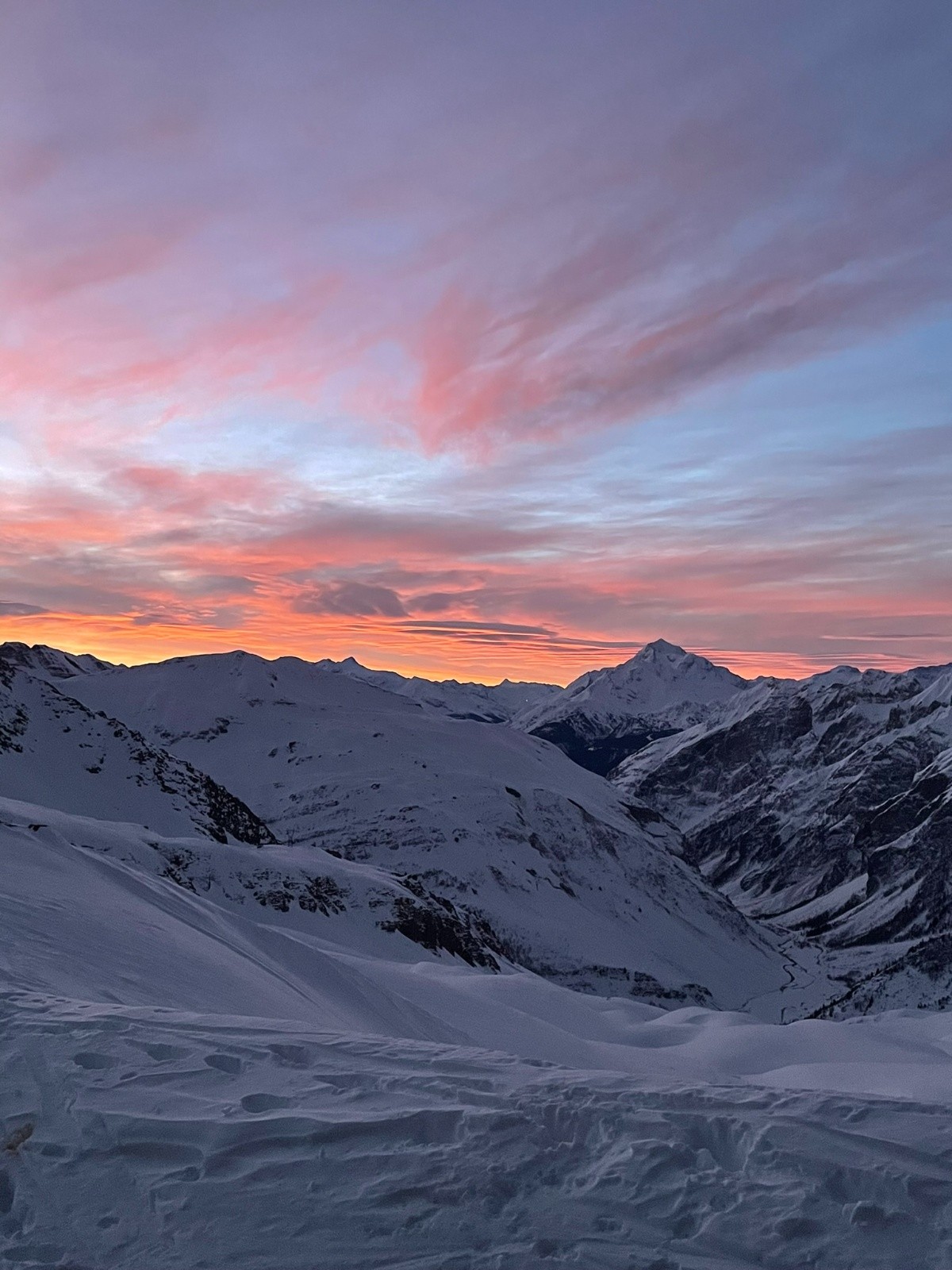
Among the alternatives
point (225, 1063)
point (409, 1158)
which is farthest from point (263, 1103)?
point (409, 1158)

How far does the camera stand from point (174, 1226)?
24.8 feet

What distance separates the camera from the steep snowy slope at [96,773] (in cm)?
9312

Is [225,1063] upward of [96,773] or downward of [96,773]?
upward

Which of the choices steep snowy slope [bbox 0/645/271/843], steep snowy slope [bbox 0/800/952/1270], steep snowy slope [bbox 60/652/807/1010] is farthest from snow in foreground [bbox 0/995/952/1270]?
steep snowy slope [bbox 60/652/807/1010]

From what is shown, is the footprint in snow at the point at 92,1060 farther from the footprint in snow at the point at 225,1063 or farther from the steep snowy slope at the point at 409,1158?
the footprint in snow at the point at 225,1063

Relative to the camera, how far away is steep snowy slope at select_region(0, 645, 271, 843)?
93.1m

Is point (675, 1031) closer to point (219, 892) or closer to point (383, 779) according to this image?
point (219, 892)

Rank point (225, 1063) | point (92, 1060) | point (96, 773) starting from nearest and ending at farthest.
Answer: point (92, 1060)
point (225, 1063)
point (96, 773)

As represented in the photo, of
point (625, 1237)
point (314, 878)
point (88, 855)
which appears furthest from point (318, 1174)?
point (314, 878)

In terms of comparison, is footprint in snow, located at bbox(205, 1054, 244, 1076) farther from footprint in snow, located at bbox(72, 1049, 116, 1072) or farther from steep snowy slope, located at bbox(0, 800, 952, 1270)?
footprint in snow, located at bbox(72, 1049, 116, 1072)

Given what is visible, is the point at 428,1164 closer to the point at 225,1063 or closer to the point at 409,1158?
the point at 409,1158

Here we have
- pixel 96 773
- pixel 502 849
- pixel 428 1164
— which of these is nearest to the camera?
pixel 428 1164

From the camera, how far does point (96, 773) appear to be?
10031 cm

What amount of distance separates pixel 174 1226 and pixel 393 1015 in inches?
1069
